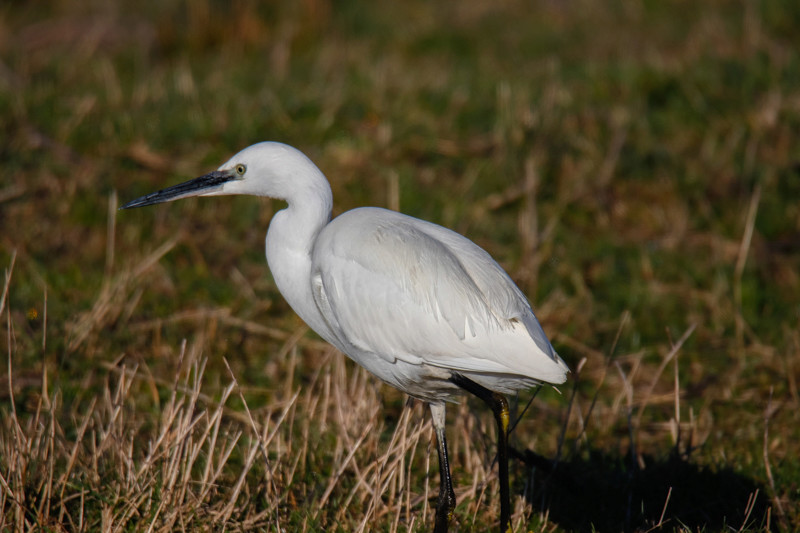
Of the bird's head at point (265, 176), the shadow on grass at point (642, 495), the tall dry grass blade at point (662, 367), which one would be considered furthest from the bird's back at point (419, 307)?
the tall dry grass blade at point (662, 367)

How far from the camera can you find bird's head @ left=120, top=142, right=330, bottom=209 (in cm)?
301

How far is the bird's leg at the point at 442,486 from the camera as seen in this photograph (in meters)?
3.02

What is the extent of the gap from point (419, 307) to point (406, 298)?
5cm

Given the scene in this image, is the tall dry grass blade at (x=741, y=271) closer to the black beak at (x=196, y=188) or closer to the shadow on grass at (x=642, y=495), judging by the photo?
the shadow on grass at (x=642, y=495)

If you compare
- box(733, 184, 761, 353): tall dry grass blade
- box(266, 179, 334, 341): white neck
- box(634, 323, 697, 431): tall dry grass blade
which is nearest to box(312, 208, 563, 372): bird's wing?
box(266, 179, 334, 341): white neck

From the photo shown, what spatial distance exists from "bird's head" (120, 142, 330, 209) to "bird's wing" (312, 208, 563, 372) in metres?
0.22

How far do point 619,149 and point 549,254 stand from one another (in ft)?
3.73

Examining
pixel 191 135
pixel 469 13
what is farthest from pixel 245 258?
pixel 469 13

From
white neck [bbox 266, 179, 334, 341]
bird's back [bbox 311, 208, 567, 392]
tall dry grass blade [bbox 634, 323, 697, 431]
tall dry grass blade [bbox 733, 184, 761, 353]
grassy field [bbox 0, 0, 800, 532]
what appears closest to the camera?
bird's back [bbox 311, 208, 567, 392]

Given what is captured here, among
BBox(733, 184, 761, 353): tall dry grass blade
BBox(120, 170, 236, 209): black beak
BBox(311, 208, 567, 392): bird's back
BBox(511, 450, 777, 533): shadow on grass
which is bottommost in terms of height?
BBox(511, 450, 777, 533): shadow on grass

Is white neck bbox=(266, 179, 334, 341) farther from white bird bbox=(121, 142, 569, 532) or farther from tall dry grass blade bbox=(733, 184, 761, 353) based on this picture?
tall dry grass blade bbox=(733, 184, 761, 353)

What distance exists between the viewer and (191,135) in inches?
239

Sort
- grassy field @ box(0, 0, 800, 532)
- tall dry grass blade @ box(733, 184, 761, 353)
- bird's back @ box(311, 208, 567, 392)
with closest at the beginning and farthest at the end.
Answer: bird's back @ box(311, 208, 567, 392), grassy field @ box(0, 0, 800, 532), tall dry grass blade @ box(733, 184, 761, 353)

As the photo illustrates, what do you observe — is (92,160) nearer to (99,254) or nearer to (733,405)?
(99,254)
